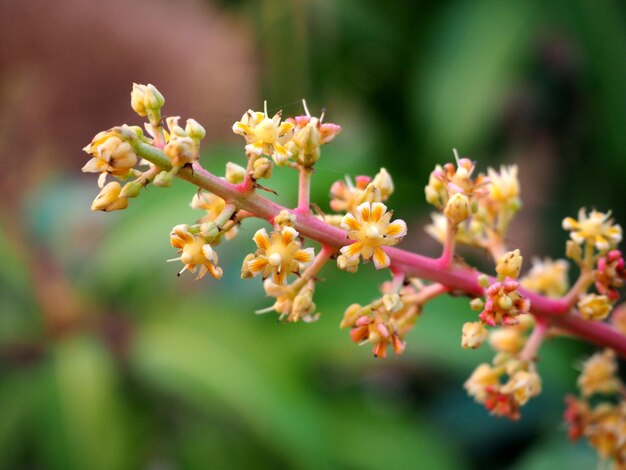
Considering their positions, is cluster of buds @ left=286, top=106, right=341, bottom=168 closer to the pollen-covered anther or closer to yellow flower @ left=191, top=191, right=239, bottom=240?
yellow flower @ left=191, top=191, right=239, bottom=240

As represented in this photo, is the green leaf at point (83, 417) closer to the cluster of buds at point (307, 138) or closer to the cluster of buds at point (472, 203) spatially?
the cluster of buds at point (472, 203)

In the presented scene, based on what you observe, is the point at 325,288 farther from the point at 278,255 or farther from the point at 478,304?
the point at 278,255

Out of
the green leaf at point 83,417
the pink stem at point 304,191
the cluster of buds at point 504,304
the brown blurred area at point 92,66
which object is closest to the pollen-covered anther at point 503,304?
the cluster of buds at point 504,304

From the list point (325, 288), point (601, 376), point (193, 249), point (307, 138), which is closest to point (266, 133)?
point (307, 138)

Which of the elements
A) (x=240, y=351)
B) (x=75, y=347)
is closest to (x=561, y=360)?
(x=240, y=351)

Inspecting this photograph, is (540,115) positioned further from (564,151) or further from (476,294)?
(476,294)
